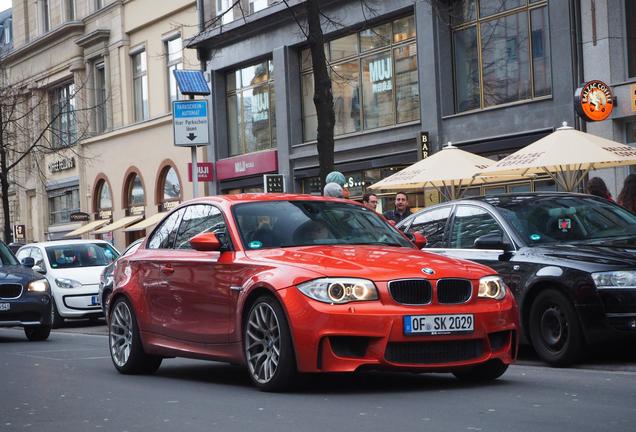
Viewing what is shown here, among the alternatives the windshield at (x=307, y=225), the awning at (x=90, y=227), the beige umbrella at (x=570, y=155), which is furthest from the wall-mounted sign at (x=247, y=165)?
the windshield at (x=307, y=225)

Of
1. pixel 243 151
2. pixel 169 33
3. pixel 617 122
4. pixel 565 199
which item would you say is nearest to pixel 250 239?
pixel 565 199

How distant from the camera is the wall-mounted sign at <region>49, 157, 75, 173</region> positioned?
49.9 metres

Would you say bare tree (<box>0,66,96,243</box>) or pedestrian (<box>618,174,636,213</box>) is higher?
bare tree (<box>0,66,96,243</box>)

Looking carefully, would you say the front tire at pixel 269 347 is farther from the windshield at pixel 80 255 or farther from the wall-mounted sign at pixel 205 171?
the wall-mounted sign at pixel 205 171

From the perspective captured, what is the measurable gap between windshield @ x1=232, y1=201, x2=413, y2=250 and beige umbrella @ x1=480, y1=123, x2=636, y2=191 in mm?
7676

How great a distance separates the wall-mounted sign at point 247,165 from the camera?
34.6 metres

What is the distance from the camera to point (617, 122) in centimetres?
2256

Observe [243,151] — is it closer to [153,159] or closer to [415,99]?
[153,159]

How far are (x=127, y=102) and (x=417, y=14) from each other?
62.9ft

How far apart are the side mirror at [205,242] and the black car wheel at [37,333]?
353 inches

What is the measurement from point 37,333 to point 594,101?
34.1ft

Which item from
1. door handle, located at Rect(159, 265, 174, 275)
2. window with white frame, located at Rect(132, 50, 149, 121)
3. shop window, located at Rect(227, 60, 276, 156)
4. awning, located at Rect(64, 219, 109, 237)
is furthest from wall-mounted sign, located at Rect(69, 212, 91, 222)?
door handle, located at Rect(159, 265, 174, 275)

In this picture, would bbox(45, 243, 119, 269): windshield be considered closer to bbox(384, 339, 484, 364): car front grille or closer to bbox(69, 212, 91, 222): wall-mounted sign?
bbox(384, 339, 484, 364): car front grille

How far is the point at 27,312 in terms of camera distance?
690 inches
